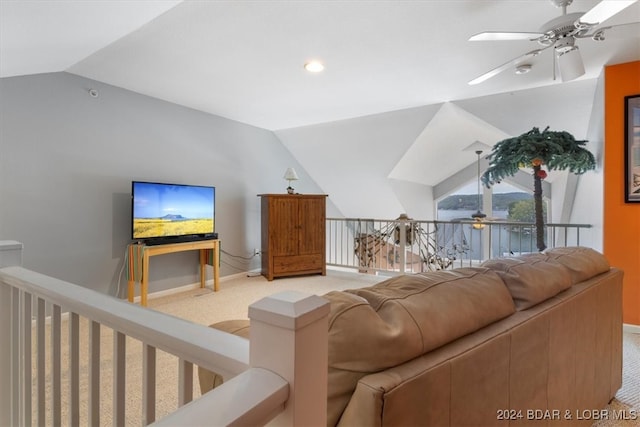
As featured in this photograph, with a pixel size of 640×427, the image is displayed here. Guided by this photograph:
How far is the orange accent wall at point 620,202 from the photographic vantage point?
9.62ft

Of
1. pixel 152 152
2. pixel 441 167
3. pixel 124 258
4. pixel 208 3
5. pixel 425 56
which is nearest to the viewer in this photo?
pixel 208 3

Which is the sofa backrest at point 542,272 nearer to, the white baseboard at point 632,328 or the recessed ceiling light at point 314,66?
the white baseboard at point 632,328

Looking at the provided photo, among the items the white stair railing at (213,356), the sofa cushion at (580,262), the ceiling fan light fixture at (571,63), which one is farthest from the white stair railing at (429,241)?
the white stair railing at (213,356)

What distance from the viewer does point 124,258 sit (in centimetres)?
361

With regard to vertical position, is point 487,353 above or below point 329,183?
below

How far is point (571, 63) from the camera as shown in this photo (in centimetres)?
211

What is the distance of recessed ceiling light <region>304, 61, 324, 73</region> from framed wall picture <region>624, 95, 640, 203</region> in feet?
8.85

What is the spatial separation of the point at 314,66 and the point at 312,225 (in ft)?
8.21

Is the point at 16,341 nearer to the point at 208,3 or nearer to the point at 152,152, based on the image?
the point at 208,3

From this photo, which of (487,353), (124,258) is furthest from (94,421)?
(124,258)

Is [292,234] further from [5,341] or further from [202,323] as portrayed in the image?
[5,341]

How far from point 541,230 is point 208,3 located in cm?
345

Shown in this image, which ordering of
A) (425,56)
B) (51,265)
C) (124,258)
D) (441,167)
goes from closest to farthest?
(425,56) < (51,265) < (124,258) < (441,167)

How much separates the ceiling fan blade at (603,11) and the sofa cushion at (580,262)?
110cm
